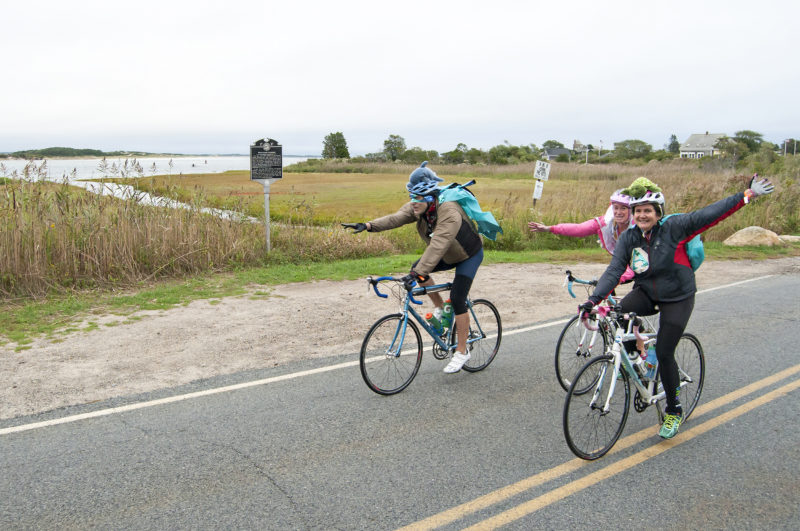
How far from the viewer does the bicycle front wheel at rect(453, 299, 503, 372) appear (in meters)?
6.51

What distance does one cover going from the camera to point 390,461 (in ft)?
14.5

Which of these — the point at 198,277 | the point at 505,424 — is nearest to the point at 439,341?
the point at 505,424

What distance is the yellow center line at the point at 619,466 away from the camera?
3.74m

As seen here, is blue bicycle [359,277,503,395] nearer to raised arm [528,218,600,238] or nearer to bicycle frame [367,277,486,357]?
bicycle frame [367,277,486,357]

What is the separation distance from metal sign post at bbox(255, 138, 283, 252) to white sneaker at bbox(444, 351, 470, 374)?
7.80m

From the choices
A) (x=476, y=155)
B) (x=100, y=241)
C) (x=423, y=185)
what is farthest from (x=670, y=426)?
(x=476, y=155)

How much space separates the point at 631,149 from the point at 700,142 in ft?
109

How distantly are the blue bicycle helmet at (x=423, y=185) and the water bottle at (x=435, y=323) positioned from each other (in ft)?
3.89

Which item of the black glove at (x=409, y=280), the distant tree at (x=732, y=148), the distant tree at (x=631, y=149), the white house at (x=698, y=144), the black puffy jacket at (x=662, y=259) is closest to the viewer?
the black puffy jacket at (x=662, y=259)

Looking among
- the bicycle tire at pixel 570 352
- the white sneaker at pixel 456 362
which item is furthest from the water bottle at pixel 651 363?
the white sneaker at pixel 456 362

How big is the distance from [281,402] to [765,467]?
3.93 metres

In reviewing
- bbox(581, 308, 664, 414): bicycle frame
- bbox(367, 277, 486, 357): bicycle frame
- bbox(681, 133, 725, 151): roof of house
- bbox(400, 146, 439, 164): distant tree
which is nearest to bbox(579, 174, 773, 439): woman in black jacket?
bbox(581, 308, 664, 414): bicycle frame

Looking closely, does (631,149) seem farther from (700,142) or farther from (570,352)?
(570,352)

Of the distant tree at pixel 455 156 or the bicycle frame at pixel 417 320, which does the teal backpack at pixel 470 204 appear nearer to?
the bicycle frame at pixel 417 320
